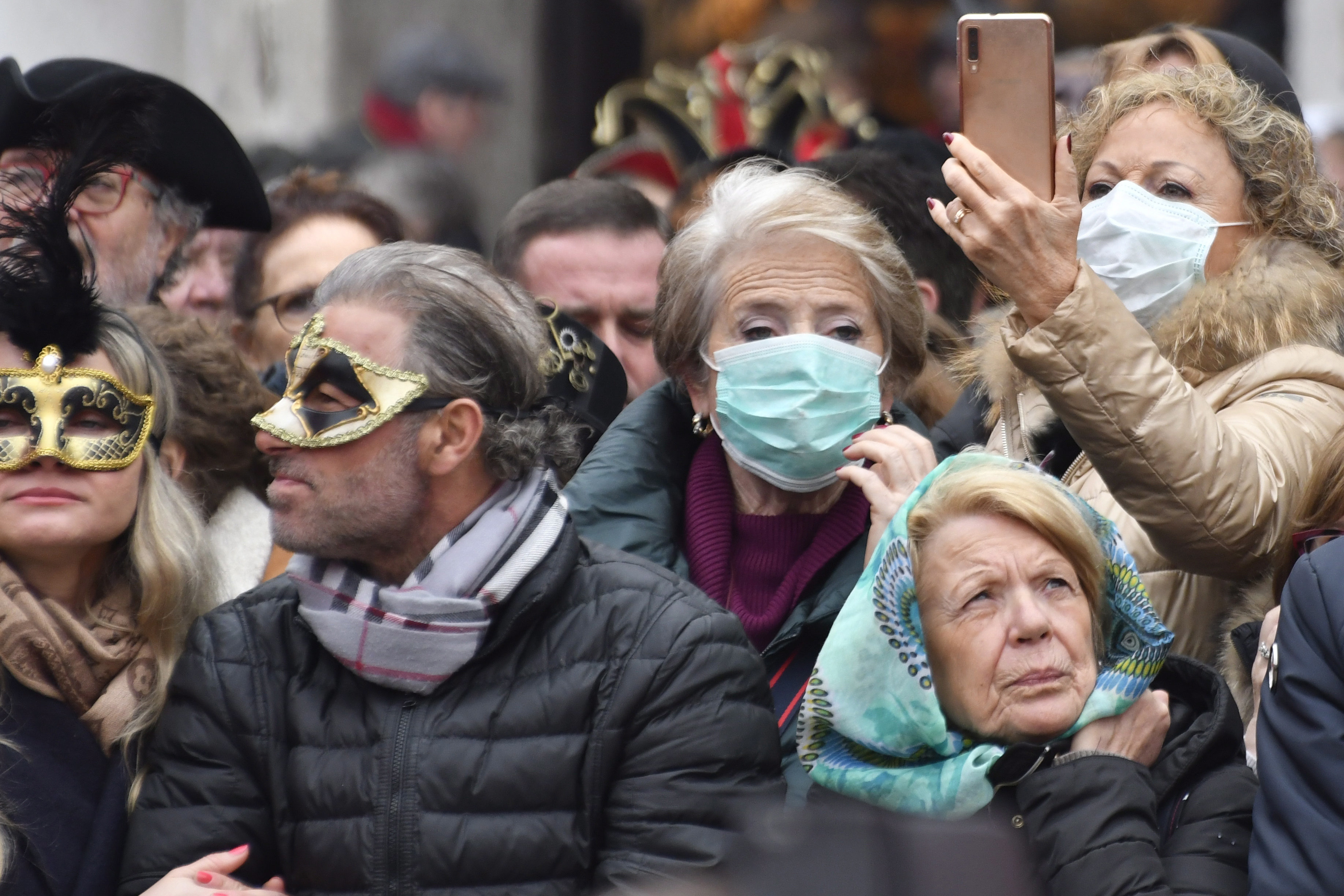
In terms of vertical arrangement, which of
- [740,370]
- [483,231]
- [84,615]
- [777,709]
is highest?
[740,370]

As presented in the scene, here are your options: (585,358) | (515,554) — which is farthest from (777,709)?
(585,358)

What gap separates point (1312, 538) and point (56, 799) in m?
2.49

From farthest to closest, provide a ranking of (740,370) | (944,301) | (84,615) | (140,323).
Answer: (944,301) < (140,323) < (740,370) < (84,615)

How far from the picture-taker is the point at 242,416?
4.59 metres

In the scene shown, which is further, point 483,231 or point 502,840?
point 483,231

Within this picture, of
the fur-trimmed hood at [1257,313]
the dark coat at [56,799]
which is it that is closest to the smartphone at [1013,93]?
the fur-trimmed hood at [1257,313]

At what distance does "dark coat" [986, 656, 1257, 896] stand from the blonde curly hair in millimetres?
1366

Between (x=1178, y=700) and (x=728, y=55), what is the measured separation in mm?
6506

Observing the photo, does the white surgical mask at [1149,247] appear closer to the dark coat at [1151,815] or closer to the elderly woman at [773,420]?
the elderly woman at [773,420]

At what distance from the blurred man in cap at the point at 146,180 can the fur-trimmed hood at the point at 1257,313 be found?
7.10 ft

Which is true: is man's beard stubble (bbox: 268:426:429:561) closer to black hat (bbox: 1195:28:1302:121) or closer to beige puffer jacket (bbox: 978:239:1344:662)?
beige puffer jacket (bbox: 978:239:1344:662)

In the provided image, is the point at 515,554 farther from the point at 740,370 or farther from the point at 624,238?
the point at 624,238

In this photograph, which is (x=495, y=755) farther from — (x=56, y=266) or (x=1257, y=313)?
(x=1257, y=313)

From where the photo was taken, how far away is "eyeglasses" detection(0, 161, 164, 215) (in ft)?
12.9
